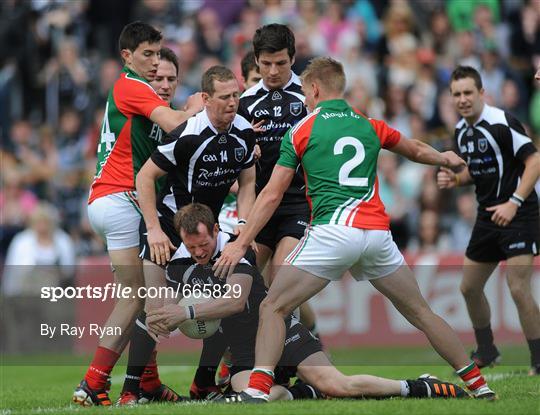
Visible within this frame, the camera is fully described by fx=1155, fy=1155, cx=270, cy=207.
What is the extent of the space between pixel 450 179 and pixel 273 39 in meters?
2.17

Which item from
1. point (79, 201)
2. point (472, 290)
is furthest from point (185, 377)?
point (79, 201)

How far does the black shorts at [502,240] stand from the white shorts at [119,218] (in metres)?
3.67

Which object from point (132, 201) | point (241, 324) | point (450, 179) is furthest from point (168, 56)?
point (450, 179)

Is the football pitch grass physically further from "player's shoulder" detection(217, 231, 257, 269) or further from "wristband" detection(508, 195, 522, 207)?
"wristband" detection(508, 195, 522, 207)

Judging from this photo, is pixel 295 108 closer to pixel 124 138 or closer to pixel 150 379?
pixel 124 138

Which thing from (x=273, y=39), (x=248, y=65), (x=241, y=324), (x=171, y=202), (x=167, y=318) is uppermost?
(x=273, y=39)

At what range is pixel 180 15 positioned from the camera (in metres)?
21.4

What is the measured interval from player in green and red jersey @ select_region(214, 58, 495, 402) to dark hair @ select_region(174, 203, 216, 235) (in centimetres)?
26

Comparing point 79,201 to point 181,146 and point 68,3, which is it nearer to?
point 68,3

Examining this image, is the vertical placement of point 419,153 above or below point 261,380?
above

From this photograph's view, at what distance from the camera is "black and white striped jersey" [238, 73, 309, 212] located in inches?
418

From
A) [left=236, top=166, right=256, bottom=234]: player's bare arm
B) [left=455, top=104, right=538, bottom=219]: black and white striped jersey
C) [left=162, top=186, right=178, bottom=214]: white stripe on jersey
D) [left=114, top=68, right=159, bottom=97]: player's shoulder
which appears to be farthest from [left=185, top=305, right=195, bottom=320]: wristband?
[left=455, top=104, right=538, bottom=219]: black and white striped jersey

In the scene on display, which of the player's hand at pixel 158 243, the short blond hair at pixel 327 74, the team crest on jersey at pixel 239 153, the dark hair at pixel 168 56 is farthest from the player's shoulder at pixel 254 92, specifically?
the player's hand at pixel 158 243

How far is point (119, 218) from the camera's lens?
10.0m
